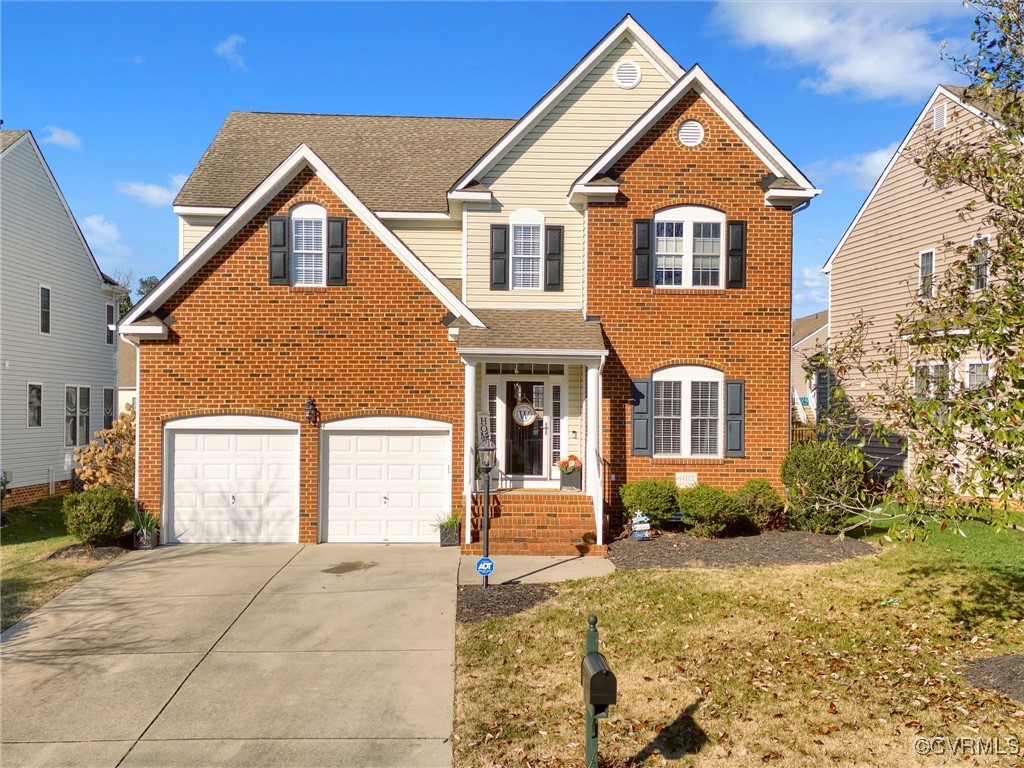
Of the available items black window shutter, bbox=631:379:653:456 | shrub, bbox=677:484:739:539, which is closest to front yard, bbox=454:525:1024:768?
shrub, bbox=677:484:739:539

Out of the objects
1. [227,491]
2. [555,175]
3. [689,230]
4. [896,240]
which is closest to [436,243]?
[555,175]

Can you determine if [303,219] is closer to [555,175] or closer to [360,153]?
[555,175]

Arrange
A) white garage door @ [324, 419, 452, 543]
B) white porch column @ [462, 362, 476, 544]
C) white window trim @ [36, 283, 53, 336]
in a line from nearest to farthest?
white porch column @ [462, 362, 476, 544] < white garage door @ [324, 419, 452, 543] < white window trim @ [36, 283, 53, 336]

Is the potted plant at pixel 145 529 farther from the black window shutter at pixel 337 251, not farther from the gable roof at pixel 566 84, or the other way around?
the gable roof at pixel 566 84

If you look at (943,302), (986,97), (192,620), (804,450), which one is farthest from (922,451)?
(192,620)

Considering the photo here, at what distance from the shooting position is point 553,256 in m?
14.9

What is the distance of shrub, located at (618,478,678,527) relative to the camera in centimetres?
1332

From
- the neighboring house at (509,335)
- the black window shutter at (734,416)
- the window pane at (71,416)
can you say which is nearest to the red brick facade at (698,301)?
the neighboring house at (509,335)

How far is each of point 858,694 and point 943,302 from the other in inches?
151

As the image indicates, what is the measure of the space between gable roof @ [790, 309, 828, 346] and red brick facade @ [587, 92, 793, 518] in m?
25.8

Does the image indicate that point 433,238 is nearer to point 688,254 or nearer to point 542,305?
point 542,305

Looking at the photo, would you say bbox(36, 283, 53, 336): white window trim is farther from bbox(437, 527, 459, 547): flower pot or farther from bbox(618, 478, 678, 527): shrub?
bbox(618, 478, 678, 527): shrub

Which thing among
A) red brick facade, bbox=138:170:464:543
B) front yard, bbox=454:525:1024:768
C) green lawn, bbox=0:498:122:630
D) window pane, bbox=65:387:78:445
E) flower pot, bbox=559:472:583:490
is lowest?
green lawn, bbox=0:498:122:630

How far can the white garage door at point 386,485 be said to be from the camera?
1365 cm
